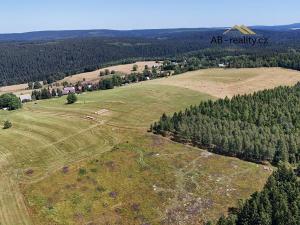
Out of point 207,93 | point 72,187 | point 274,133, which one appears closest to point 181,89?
point 207,93

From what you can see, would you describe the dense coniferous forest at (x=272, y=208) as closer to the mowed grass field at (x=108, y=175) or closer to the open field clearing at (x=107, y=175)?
the open field clearing at (x=107, y=175)

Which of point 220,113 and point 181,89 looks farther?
point 181,89

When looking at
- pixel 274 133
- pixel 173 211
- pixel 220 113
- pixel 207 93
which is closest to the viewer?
pixel 173 211

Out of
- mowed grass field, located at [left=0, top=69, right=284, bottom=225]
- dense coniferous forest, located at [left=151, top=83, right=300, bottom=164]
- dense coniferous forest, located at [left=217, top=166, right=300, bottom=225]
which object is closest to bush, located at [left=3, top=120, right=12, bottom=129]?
mowed grass field, located at [left=0, top=69, right=284, bottom=225]

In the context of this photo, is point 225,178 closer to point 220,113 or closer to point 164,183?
point 164,183

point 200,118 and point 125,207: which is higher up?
point 200,118

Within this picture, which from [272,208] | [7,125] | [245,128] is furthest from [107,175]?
[7,125]

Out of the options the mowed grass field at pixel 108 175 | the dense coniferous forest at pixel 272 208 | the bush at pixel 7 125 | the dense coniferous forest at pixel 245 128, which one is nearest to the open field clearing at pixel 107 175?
the mowed grass field at pixel 108 175
